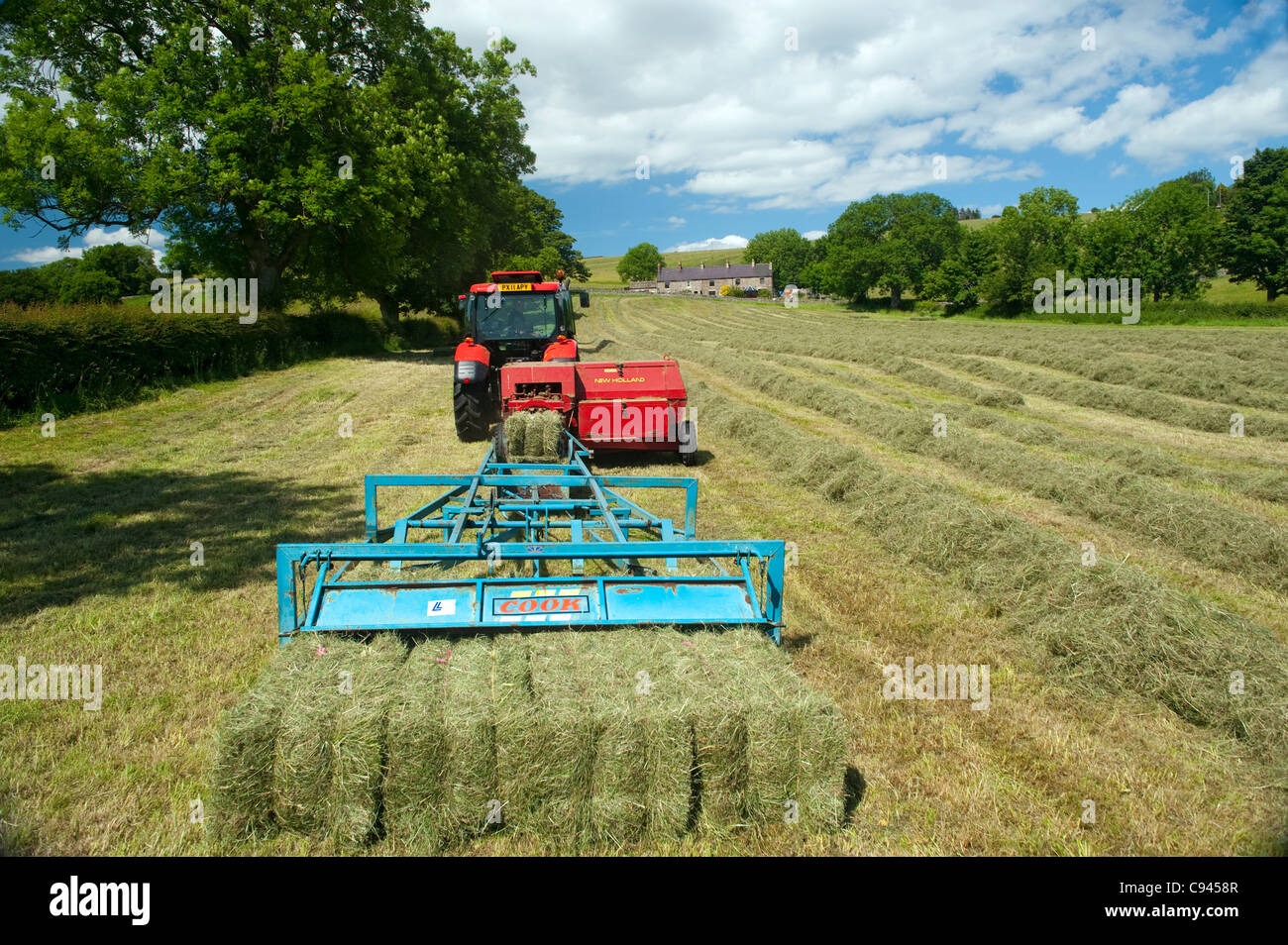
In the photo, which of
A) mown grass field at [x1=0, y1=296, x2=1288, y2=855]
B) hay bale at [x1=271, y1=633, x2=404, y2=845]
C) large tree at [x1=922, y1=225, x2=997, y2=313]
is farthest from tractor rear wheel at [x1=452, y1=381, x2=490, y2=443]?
large tree at [x1=922, y1=225, x2=997, y2=313]

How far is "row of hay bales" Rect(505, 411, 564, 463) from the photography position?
8.01 metres

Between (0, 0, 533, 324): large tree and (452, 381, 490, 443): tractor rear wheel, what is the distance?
11231 mm

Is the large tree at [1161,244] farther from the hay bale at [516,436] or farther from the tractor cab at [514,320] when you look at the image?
the hay bale at [516,436]

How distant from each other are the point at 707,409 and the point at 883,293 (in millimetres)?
54860

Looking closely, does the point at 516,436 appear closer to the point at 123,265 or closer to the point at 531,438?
the point at 531,438

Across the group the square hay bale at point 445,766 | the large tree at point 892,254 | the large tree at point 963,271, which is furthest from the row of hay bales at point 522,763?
the large tree at point 892,254

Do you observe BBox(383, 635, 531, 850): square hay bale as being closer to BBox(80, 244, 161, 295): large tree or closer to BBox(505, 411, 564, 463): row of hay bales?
BBox(505, 411, 564, 463): row of hay bales

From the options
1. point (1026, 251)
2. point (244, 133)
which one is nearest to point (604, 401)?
point (244, 133)

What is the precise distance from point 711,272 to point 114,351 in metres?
103

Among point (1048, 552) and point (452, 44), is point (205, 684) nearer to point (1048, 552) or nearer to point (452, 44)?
point (1048, 552)

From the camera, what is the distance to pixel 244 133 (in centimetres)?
1814

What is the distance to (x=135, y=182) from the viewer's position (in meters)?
17.3

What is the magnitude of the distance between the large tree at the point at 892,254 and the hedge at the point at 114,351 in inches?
1850
